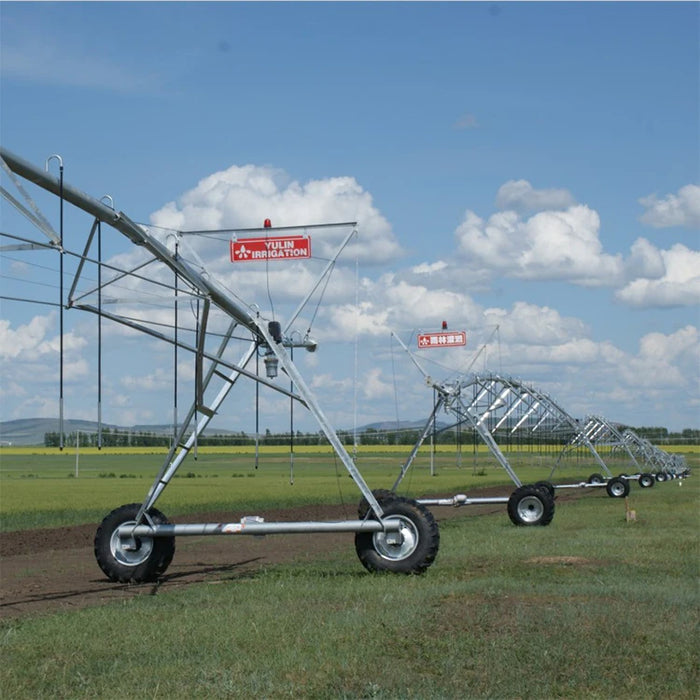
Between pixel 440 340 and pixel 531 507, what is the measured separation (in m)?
6.07

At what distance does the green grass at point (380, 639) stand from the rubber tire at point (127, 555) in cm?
139

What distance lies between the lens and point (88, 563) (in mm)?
19484

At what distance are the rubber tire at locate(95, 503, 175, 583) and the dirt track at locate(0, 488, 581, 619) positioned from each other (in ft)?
0.52

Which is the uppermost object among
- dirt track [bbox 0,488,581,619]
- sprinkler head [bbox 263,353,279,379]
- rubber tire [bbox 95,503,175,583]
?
sprinkler head [bbox 263,353,279,379]

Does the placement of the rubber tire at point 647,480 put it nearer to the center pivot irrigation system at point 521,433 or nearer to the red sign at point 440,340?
the center pivot irrigation system at point 521,433

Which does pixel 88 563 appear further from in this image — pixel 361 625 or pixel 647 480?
pixel 647 480

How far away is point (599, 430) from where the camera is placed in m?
60.1

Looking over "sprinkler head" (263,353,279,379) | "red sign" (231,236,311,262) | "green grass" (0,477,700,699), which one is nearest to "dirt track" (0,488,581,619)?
"green grass" (0,477,700,699)

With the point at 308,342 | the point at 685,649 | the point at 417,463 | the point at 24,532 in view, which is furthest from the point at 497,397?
the point at 417,463

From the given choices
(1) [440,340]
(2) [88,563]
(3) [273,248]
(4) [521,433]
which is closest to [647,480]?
(4) [521,433]

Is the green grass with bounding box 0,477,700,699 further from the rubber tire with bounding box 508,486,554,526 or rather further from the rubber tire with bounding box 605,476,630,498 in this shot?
the rubber tire with bounding box 605,476,630,498

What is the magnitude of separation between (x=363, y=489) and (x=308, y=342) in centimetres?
268

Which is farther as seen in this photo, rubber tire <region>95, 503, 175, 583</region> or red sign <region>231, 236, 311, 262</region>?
rubber tire <region>95, 503, 175, 583</region>

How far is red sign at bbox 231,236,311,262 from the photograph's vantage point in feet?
51.5
